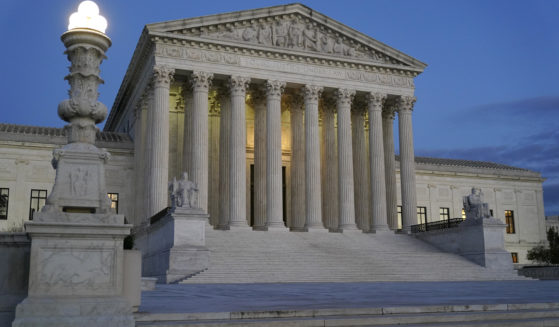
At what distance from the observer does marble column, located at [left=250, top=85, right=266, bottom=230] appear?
42969 mm

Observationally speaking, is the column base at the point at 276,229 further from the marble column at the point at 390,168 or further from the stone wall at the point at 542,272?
the stone wall at the point at 542,272

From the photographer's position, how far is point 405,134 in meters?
45.9

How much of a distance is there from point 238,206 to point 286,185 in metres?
9.70

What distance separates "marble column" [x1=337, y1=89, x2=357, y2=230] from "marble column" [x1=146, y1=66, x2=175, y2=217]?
12.8 metres

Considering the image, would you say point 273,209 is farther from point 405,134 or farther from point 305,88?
point 405,134

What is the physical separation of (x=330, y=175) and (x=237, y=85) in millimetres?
10763

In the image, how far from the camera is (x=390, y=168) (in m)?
47.2

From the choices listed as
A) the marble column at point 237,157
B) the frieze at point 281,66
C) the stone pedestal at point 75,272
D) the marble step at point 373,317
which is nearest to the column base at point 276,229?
the marble column at point 237,157

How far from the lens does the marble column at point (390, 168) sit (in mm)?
46656

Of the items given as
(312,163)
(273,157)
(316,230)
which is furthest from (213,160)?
(316,230)

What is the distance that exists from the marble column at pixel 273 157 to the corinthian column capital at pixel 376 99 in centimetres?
744

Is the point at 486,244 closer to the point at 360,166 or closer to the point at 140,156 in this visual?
the point at 360,166

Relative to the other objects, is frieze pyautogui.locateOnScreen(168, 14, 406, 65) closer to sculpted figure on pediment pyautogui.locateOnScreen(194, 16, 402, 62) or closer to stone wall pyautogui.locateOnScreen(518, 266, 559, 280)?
sculpted figure on pediment pyautogui.locateOnScreen(194, 16, 402, 62)

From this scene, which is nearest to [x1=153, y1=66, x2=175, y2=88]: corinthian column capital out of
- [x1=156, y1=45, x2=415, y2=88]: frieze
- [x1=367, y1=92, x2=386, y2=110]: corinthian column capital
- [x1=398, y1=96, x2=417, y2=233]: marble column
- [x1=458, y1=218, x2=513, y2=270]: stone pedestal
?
[x1=156, y1=45, x2=415, y2=88]: frieze
